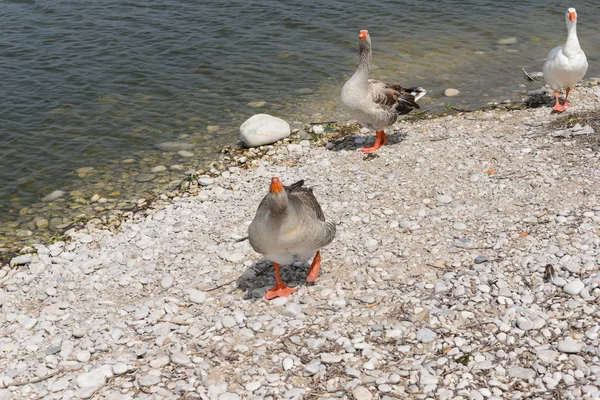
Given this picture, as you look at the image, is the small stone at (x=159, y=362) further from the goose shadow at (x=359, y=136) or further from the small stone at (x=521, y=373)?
the goose shadow at (x=359, y=136)

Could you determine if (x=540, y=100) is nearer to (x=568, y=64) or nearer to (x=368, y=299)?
(x=568, y=64)

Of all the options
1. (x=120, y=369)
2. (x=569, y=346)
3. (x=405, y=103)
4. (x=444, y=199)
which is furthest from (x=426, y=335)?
(x=405, y=103)

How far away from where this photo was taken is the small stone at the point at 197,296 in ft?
29.8

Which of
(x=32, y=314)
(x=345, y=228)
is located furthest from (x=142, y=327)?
(x=345, y=228)

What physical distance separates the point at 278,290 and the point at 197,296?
119cm

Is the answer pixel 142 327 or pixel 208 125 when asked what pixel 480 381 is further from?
pixel 208 125

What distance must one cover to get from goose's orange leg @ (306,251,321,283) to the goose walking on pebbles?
0.21m

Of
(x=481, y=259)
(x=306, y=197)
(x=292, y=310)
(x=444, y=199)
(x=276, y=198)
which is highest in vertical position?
(x=276, y=198)

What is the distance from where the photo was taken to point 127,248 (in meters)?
11.1

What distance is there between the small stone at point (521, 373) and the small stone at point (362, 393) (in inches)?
59.0

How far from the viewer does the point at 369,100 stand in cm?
1345

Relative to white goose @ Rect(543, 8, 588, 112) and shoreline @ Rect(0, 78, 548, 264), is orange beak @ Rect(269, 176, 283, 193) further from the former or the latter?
white goose @ Rect(543, 8, 588, 112)

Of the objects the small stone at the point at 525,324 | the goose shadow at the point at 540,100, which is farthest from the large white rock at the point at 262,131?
the small stone at the point at 525,324

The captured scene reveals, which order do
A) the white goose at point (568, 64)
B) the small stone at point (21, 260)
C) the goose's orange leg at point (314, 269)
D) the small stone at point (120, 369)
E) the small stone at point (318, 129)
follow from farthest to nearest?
the small stone at point (318, 129) → the white goose at point (568, 64) → the small stone at point (21, 260) → the goose's orange leg at point (314, 269) → the small stone at point (120, 369)
